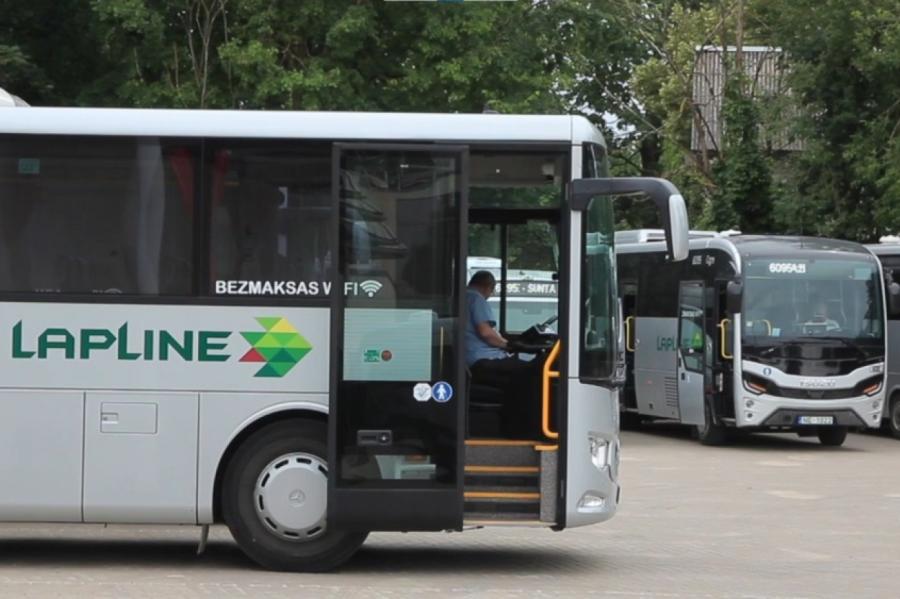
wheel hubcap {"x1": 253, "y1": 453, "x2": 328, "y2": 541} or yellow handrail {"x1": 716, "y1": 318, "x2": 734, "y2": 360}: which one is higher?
yellow handrail {"x1": 716, "y1": 318, "x2": 734, "y2": 360}

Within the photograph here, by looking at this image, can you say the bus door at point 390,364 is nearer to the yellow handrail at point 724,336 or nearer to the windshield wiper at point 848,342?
the yellow handrail at point 724,336

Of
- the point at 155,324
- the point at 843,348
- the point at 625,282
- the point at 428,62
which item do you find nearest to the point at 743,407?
the point at 843,348

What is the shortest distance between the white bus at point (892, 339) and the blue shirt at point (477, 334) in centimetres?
1834

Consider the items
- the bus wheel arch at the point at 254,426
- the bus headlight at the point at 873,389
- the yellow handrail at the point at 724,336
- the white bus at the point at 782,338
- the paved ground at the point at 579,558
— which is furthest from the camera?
the yellow handrail at the point at 724,336

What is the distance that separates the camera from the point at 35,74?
29078 millimetres

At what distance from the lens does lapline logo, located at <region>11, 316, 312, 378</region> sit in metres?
12.4

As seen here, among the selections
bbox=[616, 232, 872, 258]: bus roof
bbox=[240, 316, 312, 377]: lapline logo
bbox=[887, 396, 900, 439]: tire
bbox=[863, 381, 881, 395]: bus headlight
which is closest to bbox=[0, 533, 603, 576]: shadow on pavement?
bbox=[240, 316, 312, 377]: lapline logo

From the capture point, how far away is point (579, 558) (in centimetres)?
1420

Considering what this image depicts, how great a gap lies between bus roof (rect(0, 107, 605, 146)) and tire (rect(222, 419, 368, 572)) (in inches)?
78.9

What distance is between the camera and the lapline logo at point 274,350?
40.8 feet

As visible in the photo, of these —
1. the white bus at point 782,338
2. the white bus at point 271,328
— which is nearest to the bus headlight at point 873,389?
the white bus at point 782,338

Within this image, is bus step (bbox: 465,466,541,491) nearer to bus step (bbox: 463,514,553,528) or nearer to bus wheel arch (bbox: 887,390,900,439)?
bus step (bbox: 463,514,553,528)

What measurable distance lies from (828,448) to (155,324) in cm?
1805

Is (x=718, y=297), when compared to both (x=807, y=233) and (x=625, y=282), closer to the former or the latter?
(x=625, y=282)
